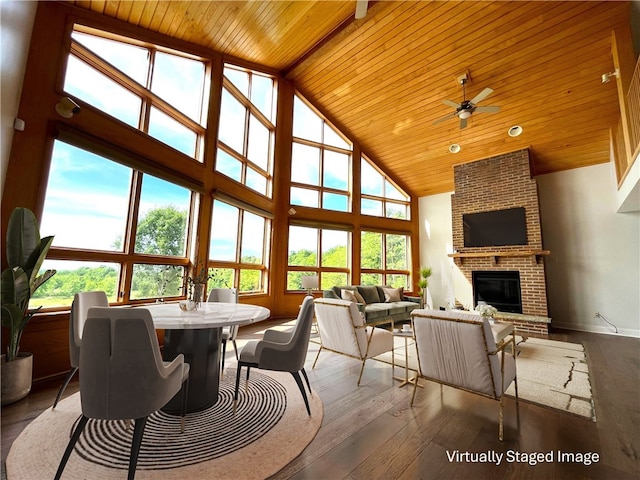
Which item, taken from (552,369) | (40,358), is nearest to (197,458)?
(40,358)

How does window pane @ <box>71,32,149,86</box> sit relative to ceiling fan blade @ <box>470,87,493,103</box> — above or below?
above

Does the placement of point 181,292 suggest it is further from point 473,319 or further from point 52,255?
point 473,319

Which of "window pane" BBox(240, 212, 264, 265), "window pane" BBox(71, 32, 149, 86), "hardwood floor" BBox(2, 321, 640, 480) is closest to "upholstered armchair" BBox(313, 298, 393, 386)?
"hardwood floor" BBox(2, 321, 640, 480)

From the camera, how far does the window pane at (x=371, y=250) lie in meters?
7.86

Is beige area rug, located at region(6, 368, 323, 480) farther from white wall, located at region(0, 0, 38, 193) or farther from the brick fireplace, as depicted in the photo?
the brick fireplace

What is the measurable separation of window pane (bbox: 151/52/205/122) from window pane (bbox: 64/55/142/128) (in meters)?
0.46

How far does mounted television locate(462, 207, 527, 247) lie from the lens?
6.12 m

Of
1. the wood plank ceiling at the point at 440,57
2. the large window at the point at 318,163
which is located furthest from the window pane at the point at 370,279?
the wood plank ceiling at the point at 440,57

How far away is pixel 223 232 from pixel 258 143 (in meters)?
2.39

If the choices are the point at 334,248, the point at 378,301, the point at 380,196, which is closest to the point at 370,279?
the point at 334,248

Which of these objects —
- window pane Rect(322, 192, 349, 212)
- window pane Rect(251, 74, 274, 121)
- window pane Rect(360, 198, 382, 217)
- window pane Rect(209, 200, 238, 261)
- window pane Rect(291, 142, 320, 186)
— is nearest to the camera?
window pane Rect(209, 200, 238, 261)

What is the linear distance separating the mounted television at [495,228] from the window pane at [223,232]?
18.4ft

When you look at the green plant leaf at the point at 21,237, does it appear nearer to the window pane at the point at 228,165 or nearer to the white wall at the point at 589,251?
the window pane at the point at 228,165

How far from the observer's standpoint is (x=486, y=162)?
675cm
